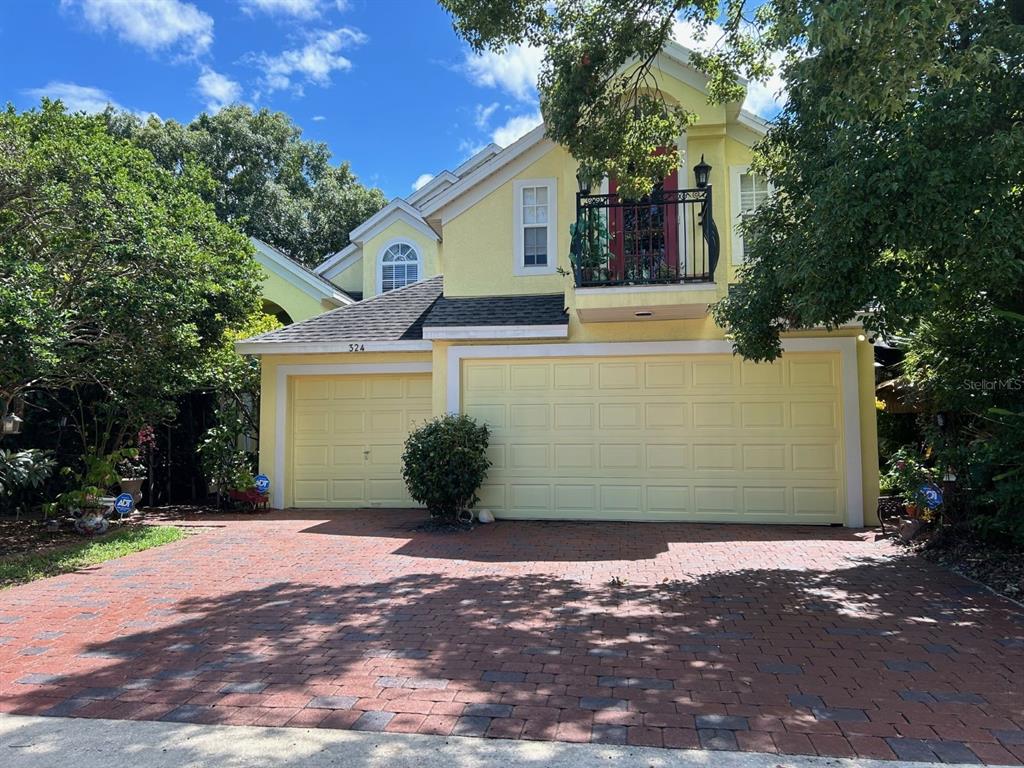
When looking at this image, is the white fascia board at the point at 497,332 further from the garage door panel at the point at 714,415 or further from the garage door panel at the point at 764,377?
the garage door panel at the point at 764,377

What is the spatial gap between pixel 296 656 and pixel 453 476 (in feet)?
16.2

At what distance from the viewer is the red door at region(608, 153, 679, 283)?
988cm

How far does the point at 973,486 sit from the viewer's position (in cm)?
774

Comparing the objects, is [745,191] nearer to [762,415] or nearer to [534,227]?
[534,227]

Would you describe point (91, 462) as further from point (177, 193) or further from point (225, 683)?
point (225, 683)

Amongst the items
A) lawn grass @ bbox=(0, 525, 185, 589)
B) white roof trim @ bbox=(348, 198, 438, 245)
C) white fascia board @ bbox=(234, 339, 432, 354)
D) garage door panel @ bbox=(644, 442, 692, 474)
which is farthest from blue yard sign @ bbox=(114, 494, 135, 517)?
white roof trim @ bbox=(348, 198, 438, 245)

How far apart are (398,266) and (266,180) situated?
1437cm

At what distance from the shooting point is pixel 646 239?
10.2 meters

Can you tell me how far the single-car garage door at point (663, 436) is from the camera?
10.1 metres

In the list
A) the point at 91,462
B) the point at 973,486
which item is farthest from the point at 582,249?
the point at 91,462

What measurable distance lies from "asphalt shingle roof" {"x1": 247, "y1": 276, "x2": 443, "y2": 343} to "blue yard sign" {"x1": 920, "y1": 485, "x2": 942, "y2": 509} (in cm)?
736

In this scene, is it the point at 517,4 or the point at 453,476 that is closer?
the point at 517,4

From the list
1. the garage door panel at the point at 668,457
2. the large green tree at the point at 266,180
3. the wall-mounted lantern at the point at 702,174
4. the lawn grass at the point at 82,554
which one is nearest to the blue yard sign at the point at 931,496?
the garage door panel at the point at 668,457

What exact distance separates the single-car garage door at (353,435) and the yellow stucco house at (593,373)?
0.03 m
